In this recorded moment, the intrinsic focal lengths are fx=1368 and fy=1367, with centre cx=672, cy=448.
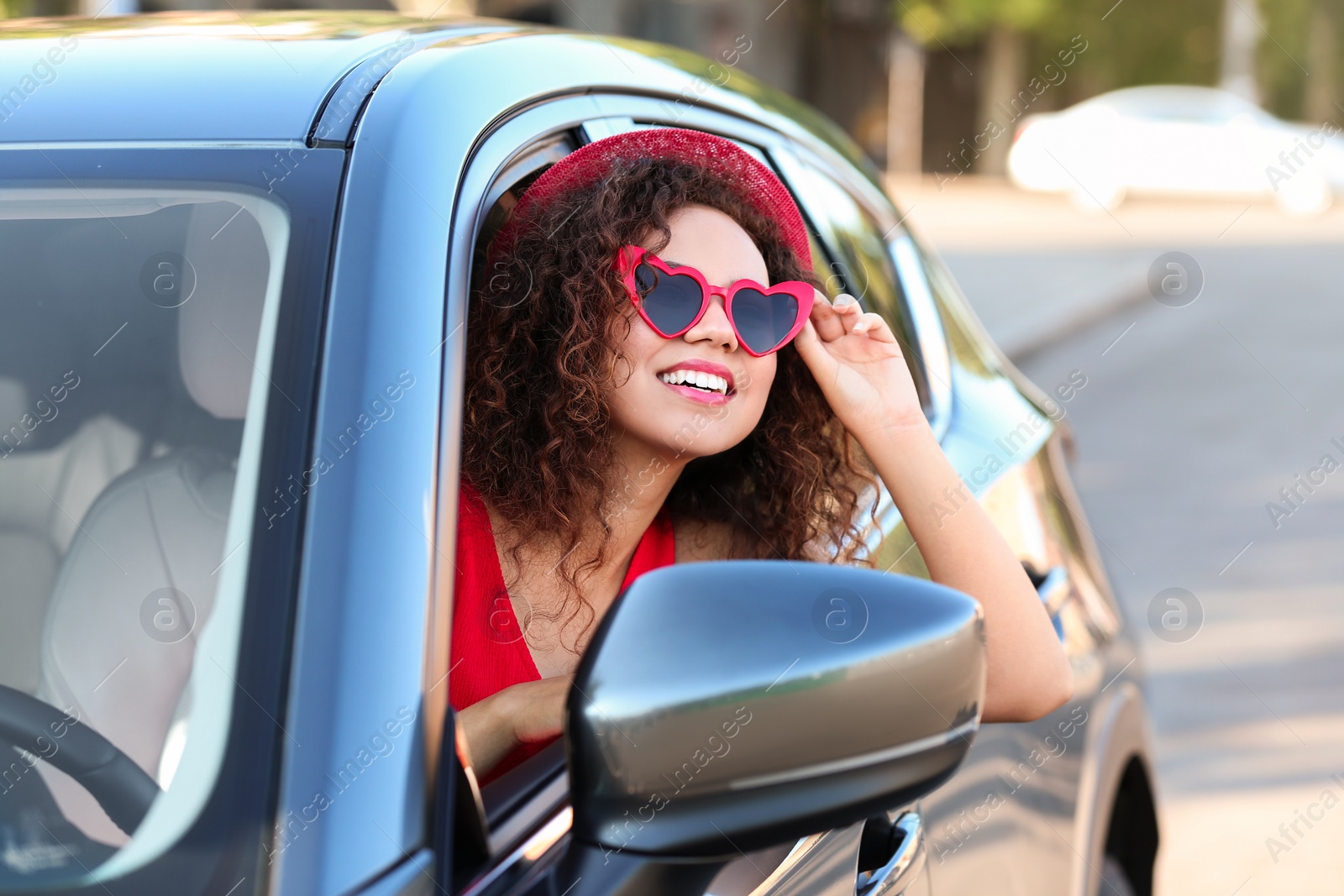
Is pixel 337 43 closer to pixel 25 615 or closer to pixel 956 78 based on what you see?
pixel 25 615

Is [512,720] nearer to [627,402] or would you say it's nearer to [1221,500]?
[627,402]

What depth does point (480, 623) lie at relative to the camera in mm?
1500

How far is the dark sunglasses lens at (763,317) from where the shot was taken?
1.54 meters

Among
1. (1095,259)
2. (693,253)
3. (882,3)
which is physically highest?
(693,253)

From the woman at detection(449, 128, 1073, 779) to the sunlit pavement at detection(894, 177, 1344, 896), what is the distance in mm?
1272

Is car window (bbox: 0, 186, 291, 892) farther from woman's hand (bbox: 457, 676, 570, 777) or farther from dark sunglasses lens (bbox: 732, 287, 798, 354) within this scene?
dark sunglasses lens (bbox: 732, 287, 798, 354)

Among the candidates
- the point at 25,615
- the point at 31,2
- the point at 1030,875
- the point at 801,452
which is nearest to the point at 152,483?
the point at 25,615

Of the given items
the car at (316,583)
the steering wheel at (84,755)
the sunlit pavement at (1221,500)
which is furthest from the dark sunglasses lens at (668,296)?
the sunlit pavement at (1221,500)

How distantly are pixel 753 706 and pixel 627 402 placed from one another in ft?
1.93

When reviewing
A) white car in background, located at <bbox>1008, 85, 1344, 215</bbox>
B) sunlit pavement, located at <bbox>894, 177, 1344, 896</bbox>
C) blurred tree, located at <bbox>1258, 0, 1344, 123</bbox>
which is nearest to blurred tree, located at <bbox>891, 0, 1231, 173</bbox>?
white car in background, located at <bbox>1008, 85, 1344, 215</bbox>

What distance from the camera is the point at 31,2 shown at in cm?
1088

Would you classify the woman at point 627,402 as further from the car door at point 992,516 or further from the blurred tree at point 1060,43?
the blurred tree at point 1060,43

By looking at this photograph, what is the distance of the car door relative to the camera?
1817mm

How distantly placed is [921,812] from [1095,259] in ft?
45.3
